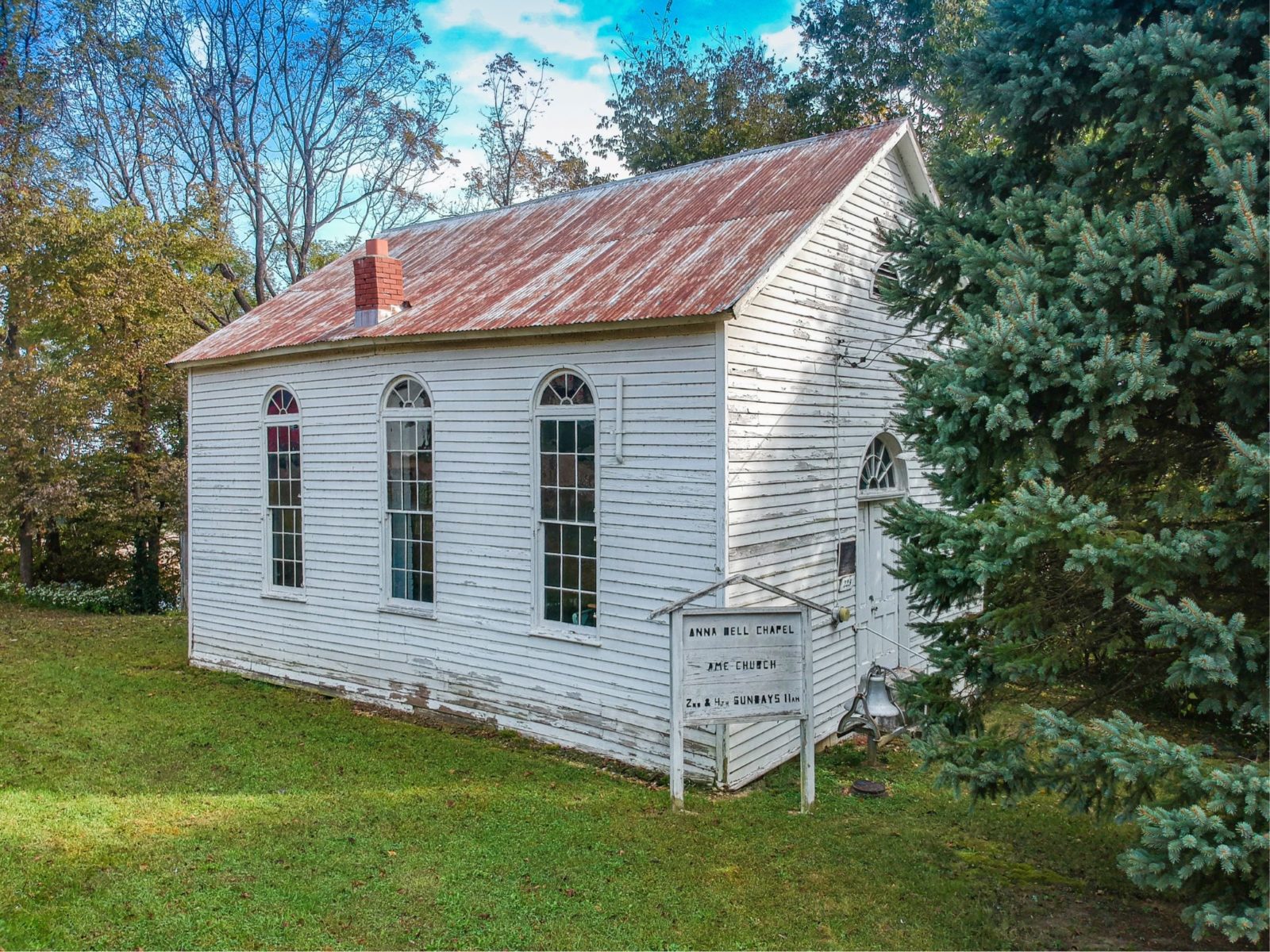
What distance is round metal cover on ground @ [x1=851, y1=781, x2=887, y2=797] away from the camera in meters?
8.29

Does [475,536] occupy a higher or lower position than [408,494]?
lower

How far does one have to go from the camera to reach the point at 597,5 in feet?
45.9

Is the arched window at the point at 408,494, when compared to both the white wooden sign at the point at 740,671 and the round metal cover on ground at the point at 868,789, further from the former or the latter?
the round metal cover on ground at the point at 868,789

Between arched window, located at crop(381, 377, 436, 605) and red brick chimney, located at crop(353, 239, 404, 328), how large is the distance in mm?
966

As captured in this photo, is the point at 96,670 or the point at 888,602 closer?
the point at 888,602

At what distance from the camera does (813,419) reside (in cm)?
949

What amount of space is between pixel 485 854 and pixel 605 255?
21.4 ft

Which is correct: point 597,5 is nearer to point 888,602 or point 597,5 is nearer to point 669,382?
point 669,382

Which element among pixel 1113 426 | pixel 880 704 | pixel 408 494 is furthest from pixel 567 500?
pixel 1113 426

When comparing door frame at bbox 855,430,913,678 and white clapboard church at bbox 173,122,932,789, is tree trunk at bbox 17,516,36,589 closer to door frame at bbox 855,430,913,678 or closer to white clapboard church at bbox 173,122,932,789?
white clapboard church at bbox 173,122,932,789

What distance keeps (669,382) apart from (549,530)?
7.08 ft

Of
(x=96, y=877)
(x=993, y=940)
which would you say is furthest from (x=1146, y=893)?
(x=96, y=877)

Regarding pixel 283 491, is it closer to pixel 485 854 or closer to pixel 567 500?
pixel 567 500

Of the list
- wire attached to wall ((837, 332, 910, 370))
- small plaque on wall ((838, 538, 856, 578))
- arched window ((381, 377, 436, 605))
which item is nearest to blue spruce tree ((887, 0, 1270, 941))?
wire attached to wall ((837, 332, 910, 370))
